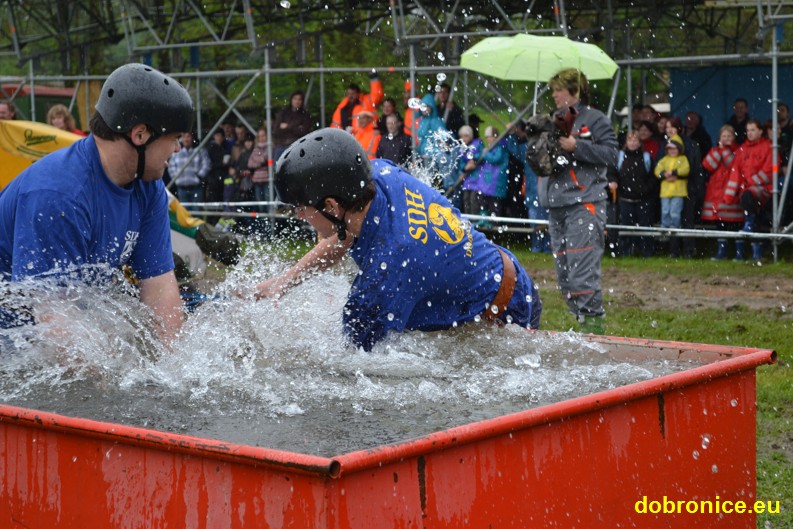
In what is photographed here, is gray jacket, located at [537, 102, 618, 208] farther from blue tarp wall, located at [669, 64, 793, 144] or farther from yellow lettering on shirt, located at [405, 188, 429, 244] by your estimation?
blue tarp wall, located at [669, 64, 793, 144]

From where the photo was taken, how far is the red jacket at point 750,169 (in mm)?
12891

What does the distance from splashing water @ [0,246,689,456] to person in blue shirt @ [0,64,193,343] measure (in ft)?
0.50

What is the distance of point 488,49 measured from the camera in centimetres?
1141

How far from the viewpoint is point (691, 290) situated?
11336 millimetres

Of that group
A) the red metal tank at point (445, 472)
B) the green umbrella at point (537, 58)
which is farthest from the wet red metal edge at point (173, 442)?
the green umbrella at point (537, 58)

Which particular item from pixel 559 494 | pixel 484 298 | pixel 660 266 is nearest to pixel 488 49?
pixel 660 266

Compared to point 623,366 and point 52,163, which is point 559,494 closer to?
point 623,366

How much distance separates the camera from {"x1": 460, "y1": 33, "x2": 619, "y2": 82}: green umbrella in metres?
10.9

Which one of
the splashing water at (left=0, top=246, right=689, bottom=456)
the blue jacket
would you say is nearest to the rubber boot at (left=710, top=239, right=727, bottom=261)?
the blue jacket

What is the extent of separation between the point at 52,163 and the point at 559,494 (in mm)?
2332

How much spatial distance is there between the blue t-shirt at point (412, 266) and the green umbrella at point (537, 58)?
6.32 m

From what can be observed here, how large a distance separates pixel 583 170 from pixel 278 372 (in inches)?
168

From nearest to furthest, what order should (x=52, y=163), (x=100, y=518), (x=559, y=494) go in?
(x=100, y=518) < (x=559, y=494) < (x=52, y=163)

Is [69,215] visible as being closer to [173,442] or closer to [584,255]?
[173,442]
